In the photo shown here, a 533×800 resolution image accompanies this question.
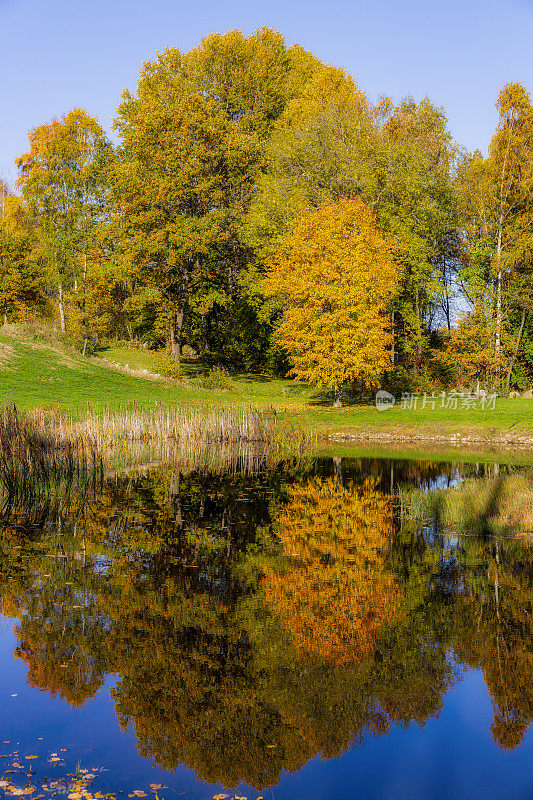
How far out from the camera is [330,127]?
40469mm

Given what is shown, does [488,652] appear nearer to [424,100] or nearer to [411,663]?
[411,663]

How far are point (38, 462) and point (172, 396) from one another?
1830 centimetres

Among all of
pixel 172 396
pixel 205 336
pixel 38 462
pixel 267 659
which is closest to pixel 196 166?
pixel 205 336

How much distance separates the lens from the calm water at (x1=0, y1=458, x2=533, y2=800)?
6.69 metres

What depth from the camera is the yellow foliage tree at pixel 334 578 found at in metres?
9.56

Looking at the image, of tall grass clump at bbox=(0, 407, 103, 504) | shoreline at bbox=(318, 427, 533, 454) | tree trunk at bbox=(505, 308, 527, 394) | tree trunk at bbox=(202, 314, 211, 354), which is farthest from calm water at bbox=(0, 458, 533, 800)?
tree trunk at bbox=(202, 314, 211, 354)

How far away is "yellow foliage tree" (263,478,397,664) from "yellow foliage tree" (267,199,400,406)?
16123 millimetres

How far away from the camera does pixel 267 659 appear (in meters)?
8.73

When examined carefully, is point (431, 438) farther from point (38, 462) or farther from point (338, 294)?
point (38, 462)

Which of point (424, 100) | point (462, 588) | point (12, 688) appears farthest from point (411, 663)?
point (424, 100)

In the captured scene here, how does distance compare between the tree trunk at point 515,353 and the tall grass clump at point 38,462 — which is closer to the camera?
the tall grass clump at point 38,462

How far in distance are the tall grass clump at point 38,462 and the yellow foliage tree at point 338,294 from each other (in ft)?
52.2

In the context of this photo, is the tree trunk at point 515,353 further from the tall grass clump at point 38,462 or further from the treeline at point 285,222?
the tall grass clump at point 38,462

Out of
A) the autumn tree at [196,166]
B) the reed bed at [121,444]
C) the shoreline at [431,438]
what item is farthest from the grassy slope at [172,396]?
the autumn tree at [196,166]
